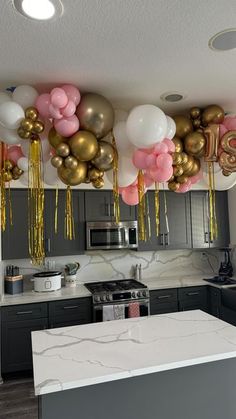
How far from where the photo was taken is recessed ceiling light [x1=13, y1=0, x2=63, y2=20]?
3.49ft

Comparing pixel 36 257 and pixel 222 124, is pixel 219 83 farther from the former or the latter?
pixel 36 257

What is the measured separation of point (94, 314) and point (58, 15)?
→ 288 centimetres

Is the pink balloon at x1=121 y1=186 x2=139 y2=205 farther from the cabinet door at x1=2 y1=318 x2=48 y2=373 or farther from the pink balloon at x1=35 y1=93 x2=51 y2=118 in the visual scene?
the cabinet door at x1=2 y1=318 x2=48 y2=373

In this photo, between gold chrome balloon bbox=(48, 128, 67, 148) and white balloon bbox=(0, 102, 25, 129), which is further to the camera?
gold chrome balloon bbox=(48, 128, 67, 148)

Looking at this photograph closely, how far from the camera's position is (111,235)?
3.68 m

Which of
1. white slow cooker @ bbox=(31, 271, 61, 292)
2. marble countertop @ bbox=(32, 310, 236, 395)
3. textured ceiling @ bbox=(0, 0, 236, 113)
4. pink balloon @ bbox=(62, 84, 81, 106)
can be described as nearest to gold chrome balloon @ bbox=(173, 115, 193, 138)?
textured ceiling @ bbox=(0, 0, 236, 113)

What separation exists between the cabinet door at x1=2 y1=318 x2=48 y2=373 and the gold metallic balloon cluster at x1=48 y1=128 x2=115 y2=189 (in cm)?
212

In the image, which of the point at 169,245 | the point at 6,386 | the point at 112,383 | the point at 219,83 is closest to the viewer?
the point at 112,383

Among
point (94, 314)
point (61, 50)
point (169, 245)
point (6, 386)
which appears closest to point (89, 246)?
point (94, 314)

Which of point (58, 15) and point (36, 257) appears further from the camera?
point (36, 257)

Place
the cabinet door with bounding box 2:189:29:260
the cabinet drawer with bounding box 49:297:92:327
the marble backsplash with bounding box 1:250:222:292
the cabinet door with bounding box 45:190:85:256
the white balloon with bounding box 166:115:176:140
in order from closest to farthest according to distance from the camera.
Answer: the white balloon with bounding box 166:115:176:140
the cabinet drawer with bounding box 49:297:92:327
the cabinet door with bounding box 2:189:29:260
the cabinet door with bounding box 45:190:85:256
the marble backsplash with bounding box 1:250:222:292

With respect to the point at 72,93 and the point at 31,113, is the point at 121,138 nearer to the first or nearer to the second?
the point at 72,93

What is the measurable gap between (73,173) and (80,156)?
103mm

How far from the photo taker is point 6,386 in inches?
120
